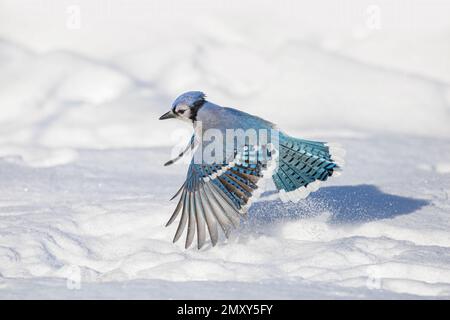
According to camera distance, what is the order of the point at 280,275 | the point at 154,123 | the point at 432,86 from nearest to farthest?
the point at 280,275 → the point at 154,123 → the point at 432,86

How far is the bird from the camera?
382 centimetres

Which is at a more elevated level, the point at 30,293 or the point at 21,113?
the point at 21,113

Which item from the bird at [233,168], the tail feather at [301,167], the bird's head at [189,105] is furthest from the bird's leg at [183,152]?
the tail feather at [301,167]

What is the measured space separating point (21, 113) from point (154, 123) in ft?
4.22

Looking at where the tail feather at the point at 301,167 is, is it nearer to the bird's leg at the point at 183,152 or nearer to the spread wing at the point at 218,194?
the spread wing at the point at 218,194

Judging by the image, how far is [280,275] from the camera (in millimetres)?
3596

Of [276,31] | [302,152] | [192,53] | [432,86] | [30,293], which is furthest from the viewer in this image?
[276,31]

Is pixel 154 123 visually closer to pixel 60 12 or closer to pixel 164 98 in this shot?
pixel 164 98

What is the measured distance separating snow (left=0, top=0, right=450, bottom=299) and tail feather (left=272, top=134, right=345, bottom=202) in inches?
11.4

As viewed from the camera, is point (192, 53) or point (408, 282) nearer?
point (408, 282)

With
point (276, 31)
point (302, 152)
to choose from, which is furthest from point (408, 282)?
point (276, 31)

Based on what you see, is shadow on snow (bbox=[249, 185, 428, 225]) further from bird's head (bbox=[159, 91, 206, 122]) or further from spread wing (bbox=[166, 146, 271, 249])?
bird's head (bbox=[159, 91, 206, 122])

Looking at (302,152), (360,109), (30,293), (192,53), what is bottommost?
(30,293)

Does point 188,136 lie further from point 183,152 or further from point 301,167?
point 301,167
